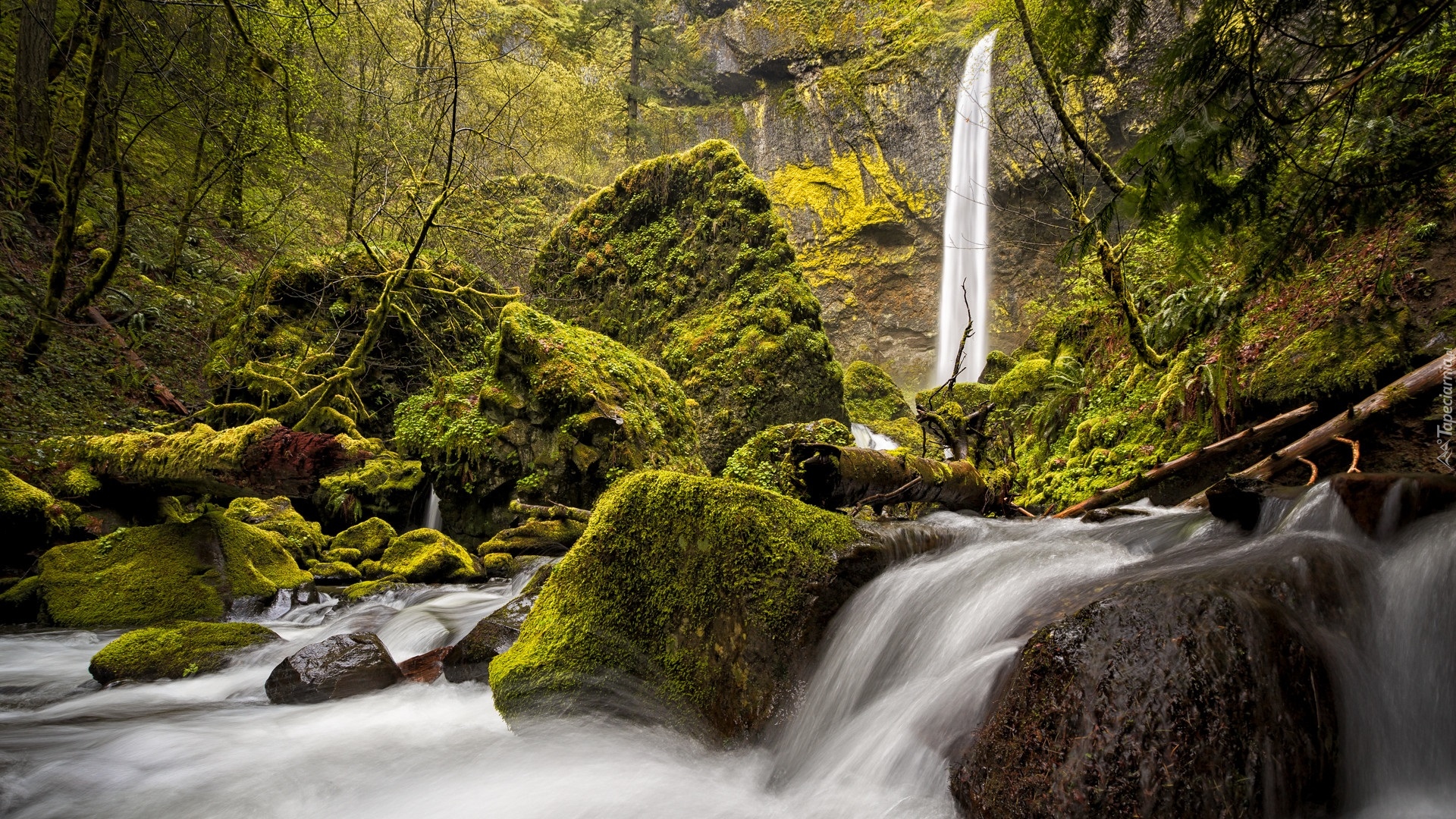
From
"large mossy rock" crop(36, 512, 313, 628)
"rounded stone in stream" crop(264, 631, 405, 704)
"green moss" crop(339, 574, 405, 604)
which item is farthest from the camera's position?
"green moss" crop(339, 574, 405, 604)

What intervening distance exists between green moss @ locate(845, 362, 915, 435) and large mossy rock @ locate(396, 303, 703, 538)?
11.0 m

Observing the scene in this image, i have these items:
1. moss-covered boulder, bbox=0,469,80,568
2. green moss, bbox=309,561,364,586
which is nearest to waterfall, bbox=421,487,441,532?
green moss, bbox=309,561,364,586

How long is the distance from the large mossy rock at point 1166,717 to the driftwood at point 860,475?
285 centimetres

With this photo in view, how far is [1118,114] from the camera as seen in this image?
23062 millimetres

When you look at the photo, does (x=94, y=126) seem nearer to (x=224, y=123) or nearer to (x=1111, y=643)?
(x=224, y=123)

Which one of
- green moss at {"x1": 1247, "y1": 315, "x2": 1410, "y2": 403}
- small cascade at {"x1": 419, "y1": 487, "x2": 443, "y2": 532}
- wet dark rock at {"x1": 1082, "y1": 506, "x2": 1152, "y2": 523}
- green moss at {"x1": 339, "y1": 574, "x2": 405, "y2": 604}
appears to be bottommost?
green moss at {"x1": 339, "y1": 574, "x2": 405, "y2": 604}

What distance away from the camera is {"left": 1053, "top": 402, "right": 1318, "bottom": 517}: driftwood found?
4.49 metres

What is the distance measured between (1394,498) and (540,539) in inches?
304

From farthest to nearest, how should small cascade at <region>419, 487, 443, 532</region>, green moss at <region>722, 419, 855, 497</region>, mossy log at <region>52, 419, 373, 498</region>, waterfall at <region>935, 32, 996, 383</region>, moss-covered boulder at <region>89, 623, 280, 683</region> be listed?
waterfall at <region>935, 32, 996, 383</region>, small cascade at <region>419, 487, 443, 532</region>, green moss at <region>722, 419, 855, 497</region>, mossy log at <region>52, 419, 373, 498</region>, moss-covered boulder at <region>89, 623, 280, 683</region>

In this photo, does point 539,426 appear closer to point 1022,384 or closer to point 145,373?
point 145,373

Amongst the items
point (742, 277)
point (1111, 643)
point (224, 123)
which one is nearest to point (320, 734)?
point (1111, 643)

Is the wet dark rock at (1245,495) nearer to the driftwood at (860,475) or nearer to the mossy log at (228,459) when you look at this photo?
the driftwood at (860,475)

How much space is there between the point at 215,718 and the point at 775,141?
107 feet

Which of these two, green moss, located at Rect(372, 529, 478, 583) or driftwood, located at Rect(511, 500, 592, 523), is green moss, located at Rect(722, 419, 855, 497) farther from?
green moss, located at Rect(372, 529, 478, 583)
